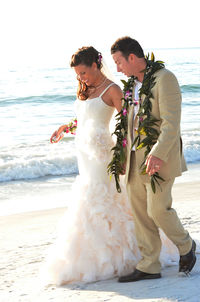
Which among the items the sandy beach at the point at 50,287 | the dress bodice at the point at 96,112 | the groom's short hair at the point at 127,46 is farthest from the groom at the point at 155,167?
the dress bodice at the point at 96,112

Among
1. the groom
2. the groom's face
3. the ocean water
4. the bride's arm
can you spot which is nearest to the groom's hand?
the groom

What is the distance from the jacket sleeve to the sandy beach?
0.85 meters

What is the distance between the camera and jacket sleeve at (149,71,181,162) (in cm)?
301

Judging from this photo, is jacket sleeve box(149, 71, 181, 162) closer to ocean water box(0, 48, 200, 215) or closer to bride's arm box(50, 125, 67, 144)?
bride's arm box(50, 125, 67, 144)

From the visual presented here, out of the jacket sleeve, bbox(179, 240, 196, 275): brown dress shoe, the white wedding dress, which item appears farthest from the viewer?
the white wedding dress

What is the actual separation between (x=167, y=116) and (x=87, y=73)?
894 millimetres

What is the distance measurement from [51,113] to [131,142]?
48.2ft

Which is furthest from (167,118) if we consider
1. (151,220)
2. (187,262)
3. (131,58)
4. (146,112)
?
(187,262)

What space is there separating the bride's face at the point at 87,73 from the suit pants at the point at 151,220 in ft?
2.37

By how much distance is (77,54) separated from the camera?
11.8 feet

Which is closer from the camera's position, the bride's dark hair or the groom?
the groom

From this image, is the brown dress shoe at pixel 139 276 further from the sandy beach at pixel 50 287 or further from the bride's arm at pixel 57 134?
the bride's arm at pixel 57 134

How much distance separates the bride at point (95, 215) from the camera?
11.6 feet

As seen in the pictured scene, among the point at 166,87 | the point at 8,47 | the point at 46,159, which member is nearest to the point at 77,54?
the point at 166,87
